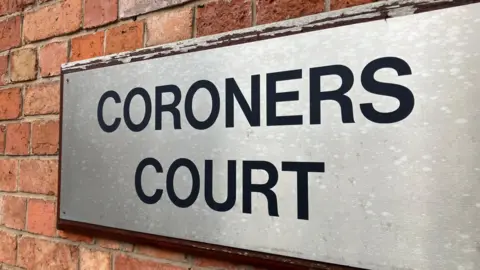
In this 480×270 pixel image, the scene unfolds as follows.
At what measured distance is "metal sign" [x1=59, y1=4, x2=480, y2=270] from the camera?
0.61m

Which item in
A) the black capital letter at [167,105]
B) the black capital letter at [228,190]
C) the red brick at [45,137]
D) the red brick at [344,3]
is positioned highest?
the red brick at [344,3]

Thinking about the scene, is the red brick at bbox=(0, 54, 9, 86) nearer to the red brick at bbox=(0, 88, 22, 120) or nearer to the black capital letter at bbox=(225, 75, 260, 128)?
the red brick at bbox=(0, 88, 22, 120)

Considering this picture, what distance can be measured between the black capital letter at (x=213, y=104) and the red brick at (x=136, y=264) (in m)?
0.30

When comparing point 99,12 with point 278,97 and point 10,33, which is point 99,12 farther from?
point 278,97

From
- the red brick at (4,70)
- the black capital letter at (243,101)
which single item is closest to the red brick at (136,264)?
the black capital letter at (243,101)

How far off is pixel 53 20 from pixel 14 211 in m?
0.55

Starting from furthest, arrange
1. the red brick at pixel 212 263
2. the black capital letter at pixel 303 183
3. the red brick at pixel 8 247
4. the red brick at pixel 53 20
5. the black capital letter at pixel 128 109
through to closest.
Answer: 1. the red brick at pixel 8 247
2. the red brick at pixel 53 20
3. the black capital letter at pixel 128 109
4. the red brick at pixel 212 263
5. the black capital letter at pixel 303 183

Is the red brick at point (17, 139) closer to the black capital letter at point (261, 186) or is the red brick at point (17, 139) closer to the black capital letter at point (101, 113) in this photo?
the black capital letter at point (101, 113)

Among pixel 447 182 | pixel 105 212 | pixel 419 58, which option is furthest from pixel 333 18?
pixel 105 212

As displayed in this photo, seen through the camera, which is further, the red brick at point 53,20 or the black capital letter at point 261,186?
the red brick at point 53,20

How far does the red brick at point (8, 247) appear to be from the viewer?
1.27 meters

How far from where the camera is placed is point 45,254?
1.19 meters

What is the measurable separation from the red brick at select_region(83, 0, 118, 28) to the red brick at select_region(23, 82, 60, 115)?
0.64 ft

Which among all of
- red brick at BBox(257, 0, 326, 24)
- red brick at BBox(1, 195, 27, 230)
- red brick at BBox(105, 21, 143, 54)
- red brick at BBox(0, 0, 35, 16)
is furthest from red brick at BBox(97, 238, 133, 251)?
red brick at BBox(0, 0, 35, 16)
